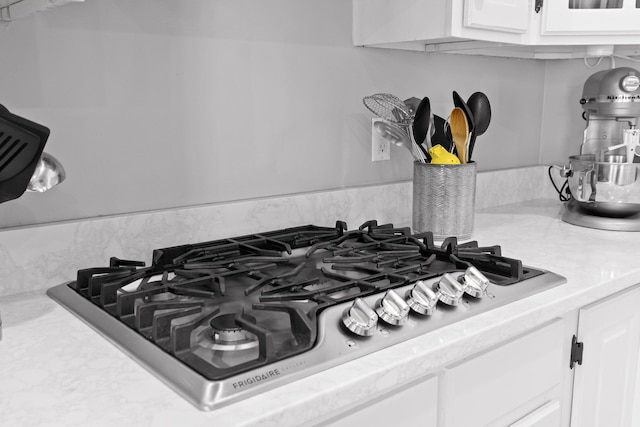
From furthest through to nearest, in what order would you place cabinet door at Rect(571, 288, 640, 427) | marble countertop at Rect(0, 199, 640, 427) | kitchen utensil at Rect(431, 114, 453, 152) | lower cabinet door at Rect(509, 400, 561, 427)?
kitchen utensil at Rect(431, 114, 453, 152)
cabinet door at Rect(571, 288, 640, 427)
lower cabinet door at Rect(509, 400, 561, 427)
marble countertop at Rect(0, 199, 640, 427)

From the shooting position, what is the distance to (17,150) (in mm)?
803

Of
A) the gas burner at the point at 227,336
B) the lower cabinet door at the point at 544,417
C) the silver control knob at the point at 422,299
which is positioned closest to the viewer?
the gas burner at the point at 227,336

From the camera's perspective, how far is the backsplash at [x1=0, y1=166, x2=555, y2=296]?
104cm

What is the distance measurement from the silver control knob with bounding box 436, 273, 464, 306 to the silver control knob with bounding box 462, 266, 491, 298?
2cm

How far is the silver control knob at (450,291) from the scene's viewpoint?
0.91m

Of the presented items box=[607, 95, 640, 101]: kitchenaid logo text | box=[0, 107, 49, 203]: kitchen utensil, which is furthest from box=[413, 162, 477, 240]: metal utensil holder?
box=[0, 107, 49, 203]: kitchen utensil

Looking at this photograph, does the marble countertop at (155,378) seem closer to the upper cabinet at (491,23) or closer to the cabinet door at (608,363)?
the cabinet door at (608,363)

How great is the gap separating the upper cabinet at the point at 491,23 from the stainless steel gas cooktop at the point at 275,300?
49 cm

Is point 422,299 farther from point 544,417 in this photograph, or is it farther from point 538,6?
point 538,6

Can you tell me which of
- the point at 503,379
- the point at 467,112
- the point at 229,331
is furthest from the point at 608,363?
the point at 229,331

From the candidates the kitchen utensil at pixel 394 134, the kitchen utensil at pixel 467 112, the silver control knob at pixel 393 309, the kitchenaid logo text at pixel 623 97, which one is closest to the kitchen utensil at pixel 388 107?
the kitchen utensil at pixel 394 134

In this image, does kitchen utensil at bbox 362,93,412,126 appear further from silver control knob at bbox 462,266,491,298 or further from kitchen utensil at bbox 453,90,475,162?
silver control knob at bbox 462,266,491,298

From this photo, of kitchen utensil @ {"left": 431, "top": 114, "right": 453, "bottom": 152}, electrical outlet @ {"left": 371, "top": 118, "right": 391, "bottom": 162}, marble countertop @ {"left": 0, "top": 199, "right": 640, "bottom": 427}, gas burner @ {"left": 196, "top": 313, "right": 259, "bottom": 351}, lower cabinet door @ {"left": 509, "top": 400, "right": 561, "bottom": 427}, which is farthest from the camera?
electrical outlet @ {"left": 371, "top": 118, "right": 391, "bottom": 162}

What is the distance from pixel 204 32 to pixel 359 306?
714 mm
